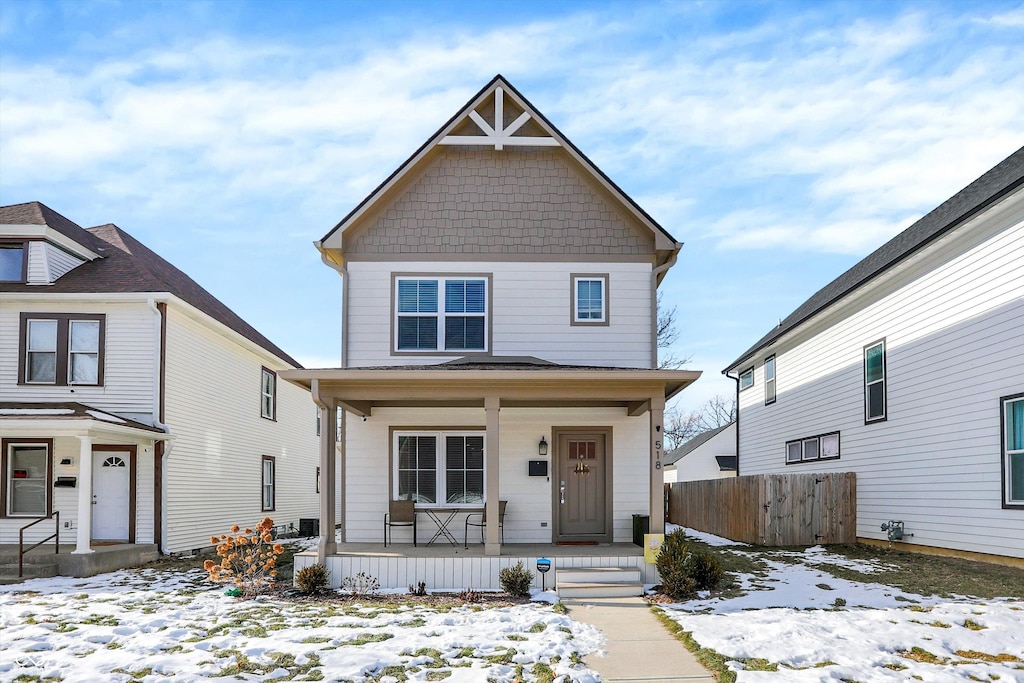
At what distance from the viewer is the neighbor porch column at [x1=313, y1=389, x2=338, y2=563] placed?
487 inches

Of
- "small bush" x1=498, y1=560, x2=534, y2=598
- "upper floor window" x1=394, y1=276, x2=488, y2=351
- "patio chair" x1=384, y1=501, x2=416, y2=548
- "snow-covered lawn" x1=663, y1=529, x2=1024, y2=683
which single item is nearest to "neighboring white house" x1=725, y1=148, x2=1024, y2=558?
"snow-covered lawn" x1=663, y1=529, x2=1024, y2=683

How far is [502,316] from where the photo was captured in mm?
14969

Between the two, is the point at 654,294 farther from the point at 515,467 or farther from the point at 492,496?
the point at 492,496

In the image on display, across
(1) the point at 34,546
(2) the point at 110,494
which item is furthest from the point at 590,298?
(1) the point at 34,546

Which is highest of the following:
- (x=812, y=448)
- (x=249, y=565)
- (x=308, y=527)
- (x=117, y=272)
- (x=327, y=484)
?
(x=117, y=272)

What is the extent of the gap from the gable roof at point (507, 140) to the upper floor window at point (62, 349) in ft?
17.5

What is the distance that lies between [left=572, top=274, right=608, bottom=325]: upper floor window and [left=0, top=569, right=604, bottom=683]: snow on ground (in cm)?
597

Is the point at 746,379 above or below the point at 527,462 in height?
above

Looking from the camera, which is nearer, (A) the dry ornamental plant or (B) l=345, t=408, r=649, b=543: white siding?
(A) the dry ornamental plant

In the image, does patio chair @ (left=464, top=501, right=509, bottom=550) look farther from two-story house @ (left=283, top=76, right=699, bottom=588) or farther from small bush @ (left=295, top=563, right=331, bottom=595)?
small bush @ (left=295, top=563, right=331, bottom=595)

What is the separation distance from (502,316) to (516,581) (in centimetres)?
522

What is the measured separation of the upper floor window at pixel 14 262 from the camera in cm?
1644

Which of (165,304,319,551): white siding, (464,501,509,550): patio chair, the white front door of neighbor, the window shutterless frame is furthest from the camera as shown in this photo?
(165,304,319,551): white siding

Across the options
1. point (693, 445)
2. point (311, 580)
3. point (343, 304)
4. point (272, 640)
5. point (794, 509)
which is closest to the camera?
point (272, 640)
